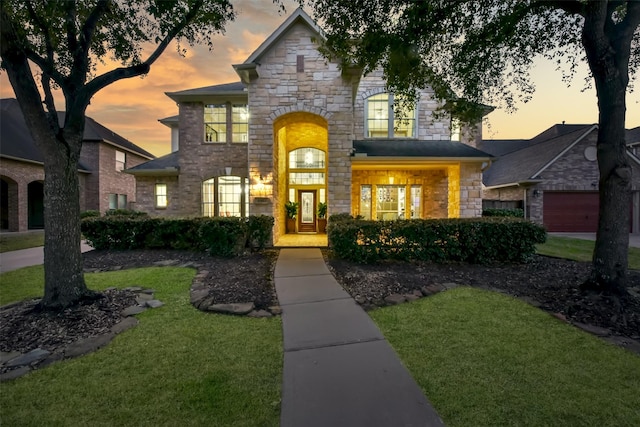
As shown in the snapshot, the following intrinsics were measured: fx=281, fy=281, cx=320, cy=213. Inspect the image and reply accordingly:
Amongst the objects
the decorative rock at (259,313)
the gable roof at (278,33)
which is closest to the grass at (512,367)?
the decorative rock at (259,313)

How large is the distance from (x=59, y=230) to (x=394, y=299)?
5.25 metres

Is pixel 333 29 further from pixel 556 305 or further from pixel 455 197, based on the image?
pixel 455 197

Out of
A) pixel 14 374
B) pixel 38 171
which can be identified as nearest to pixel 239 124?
pixel 14 374

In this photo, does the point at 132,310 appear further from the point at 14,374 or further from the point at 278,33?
the point at 278,33

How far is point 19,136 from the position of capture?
16.9 metres

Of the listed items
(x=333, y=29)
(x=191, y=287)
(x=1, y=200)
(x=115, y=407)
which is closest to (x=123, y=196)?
(x=1, y=200)

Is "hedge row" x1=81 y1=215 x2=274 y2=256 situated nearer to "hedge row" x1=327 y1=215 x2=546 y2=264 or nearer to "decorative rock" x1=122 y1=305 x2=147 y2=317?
"hedge row" x1=327 y1=215 x2=546 y2=264

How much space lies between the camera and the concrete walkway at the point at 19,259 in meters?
7.38

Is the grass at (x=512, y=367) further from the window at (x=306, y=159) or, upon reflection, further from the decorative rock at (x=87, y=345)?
Answer: the window at (x=306, y=159)

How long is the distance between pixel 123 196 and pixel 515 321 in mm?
26182

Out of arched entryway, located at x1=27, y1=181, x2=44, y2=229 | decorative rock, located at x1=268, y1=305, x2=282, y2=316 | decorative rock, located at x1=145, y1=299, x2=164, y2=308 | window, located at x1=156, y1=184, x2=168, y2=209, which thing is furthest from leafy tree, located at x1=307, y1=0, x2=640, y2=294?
arched entryway, located at x1=27, y1=181, x2=44, y2=229

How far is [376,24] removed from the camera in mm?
5734

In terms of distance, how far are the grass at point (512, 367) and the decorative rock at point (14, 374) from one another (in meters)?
3.78

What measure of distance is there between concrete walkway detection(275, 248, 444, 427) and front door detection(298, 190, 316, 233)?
9725mm
